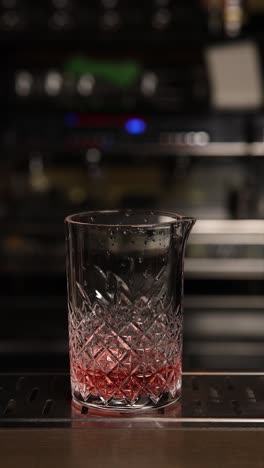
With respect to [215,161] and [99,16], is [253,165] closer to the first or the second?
[215,161]

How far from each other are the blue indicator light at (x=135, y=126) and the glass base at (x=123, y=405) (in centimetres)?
212

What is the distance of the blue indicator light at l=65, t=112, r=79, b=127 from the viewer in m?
2.74

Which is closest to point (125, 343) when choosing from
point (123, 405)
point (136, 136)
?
point (123, 405)

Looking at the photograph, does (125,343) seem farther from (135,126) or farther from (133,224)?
(135,126)

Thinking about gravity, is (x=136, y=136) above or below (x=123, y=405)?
above

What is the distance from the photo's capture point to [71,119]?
9.04 feet

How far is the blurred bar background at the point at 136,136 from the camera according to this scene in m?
2.62

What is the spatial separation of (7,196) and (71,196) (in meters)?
0.23

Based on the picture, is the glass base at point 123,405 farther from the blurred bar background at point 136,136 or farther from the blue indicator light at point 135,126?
the blue indicator light at point 135,126

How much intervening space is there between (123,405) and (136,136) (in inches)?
84.4

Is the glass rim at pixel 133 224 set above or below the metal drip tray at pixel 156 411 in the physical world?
above

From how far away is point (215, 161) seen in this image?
8.99 feet

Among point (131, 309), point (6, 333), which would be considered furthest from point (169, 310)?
point (6, 333)

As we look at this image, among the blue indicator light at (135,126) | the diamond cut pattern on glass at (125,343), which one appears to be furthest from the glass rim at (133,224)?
the blue indicator light at (135,126)
